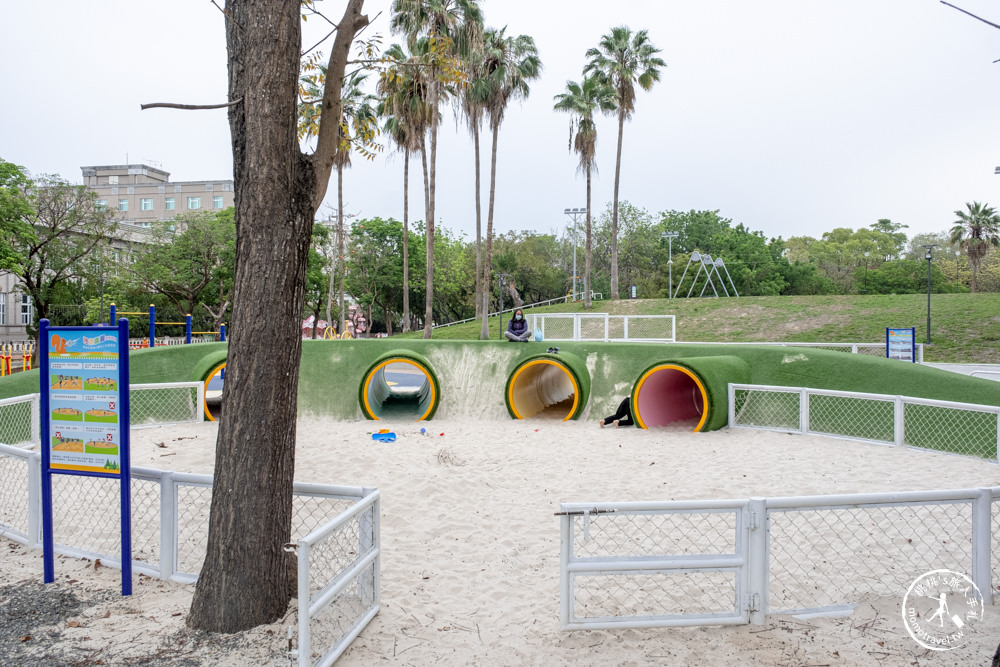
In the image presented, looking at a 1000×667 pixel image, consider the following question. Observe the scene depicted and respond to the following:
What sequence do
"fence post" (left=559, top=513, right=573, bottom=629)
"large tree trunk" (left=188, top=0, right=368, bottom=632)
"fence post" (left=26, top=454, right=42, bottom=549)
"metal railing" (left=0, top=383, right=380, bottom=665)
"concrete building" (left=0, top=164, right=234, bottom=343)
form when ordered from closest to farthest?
"metal railing" (left=0, top=383, right=380, bottom=665) → "fence post" (left=559, top=513, right=573, bottom=629) → "large tree trunk" (left=188, top=0, right=368, bottom=632) → "fence post" (left=26, top=454, right=42, bottom=549) → "concrete building" (left=0, top=164, right=234, bottom=343)

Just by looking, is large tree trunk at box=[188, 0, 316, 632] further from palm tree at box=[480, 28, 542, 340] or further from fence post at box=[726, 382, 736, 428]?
palm tree at box=[480, 28, 542, 340]

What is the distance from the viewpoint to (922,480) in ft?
26.1

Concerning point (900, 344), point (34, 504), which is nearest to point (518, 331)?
point (900, 344)

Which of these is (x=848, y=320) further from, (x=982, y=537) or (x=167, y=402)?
(x=982, y=537)

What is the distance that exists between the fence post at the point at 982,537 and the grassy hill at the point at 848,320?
23.9 meters

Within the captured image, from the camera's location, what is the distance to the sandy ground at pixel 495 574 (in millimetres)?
3787

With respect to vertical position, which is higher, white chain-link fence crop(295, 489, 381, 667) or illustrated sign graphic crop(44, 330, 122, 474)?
illustrated sign graphic crop(44, 330, 122, 474)

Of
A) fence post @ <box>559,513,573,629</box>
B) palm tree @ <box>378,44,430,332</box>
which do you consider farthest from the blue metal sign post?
palm tree @ <box>378,44,430,332</box>

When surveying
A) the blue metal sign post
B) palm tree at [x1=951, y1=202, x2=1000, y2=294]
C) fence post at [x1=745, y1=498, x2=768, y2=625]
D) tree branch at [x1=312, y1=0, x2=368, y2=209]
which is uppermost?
palm tree at [x1=951, y1=202, x2=1000, y2=294]

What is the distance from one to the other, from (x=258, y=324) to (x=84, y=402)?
1725 mm

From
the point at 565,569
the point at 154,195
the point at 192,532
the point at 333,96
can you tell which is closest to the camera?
the point at 565,569

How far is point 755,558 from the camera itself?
3.99 meters

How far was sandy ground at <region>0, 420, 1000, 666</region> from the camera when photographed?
379 centimetres

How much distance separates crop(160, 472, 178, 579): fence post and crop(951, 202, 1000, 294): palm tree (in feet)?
157
